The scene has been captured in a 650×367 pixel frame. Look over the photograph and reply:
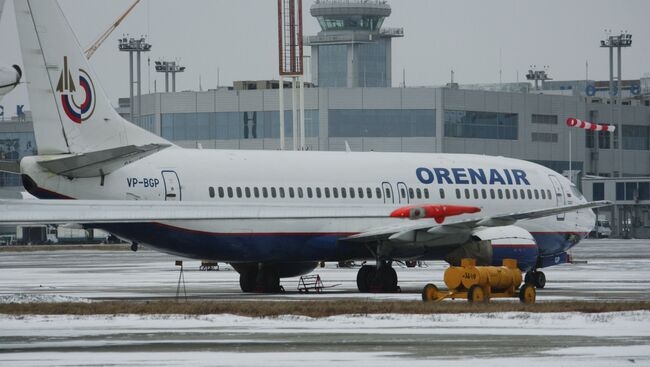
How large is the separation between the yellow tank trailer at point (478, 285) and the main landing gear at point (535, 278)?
863 cm

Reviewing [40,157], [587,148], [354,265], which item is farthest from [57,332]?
[587,148]

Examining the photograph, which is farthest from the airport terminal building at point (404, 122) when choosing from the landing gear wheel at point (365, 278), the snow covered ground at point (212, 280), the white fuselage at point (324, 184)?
the landing gear wheel at point (365, 278)

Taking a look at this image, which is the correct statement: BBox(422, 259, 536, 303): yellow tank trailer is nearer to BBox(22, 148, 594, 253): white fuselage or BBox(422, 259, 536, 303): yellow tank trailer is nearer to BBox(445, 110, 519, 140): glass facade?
BBox(22, 148, 594, 253): white fuselage

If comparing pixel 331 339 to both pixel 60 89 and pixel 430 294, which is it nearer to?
pixel 430 294

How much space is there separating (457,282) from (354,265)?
3311 cm

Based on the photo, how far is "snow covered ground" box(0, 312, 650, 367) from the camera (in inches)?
810

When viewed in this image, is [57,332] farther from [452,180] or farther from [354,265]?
[354,265]

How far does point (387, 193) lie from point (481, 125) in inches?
3218

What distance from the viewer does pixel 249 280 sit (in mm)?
42406

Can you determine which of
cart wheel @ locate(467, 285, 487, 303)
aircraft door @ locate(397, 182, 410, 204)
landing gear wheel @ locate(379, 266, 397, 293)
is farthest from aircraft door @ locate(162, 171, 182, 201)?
cart wheel @ locate(467, 285, 487, 303)

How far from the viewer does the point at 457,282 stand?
1323 inches

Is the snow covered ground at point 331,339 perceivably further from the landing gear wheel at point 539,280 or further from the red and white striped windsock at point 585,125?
the red and white striped windsock at point 585,125

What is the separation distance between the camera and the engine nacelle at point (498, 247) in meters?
41.0

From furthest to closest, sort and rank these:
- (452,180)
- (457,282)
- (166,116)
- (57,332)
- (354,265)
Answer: (166,116)
(354,265)
(452,180)
(457,282)
(57,332)
